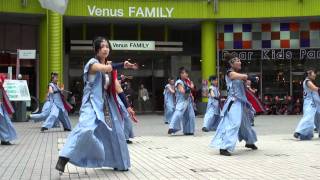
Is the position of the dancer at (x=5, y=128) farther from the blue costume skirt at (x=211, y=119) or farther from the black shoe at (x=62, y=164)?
the blue costume skirt at (x=211, y=119)

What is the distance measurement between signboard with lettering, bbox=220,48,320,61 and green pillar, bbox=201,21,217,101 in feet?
3.21

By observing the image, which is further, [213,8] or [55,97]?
[213,8]

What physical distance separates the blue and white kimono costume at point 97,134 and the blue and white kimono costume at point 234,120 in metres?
2.70

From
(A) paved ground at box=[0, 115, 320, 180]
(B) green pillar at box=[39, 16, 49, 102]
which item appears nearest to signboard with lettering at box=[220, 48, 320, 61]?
(B) green pillar at box=[39, 16, 49, 102]

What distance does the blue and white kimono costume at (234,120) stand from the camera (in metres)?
9.94

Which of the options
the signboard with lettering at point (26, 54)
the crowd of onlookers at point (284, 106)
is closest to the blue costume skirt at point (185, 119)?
the signboard with lettering at point (26, 54)

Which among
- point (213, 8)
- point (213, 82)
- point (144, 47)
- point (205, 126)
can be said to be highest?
point (213, 8)

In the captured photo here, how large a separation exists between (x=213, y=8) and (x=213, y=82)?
37.3 feet

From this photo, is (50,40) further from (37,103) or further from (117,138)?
(117,138)

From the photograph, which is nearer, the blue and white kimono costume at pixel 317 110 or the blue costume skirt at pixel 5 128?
the blue costume skirt at pixel 5 128

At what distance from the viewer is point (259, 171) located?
25.7 ft

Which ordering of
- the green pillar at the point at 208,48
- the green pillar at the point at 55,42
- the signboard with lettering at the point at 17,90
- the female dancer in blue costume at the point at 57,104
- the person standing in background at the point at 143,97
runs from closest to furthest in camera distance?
1. the female dancer in blue costume at the point at 57,104
2. the signboard with lettering at the point at 17,90
3. the green pillar at the point at 55,42
4. the green pillar at the point at 208,48
5. the person standing in background at the point at 143,97

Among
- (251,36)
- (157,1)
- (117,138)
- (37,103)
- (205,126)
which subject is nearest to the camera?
(117,138)

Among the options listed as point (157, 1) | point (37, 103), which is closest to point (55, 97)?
point (37, 103)
